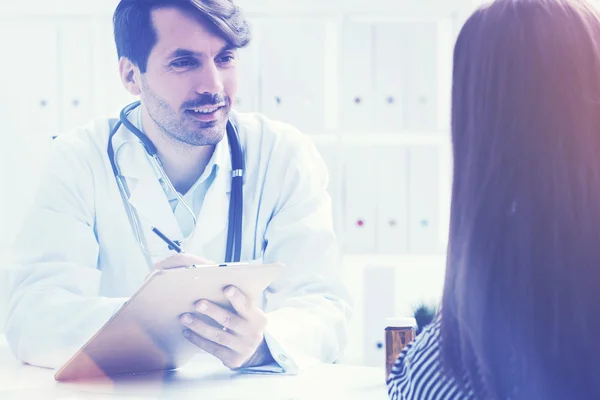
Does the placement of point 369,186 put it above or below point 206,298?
above

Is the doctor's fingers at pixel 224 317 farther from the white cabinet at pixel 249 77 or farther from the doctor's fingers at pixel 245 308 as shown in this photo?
the white cabinet at pixel 249 77

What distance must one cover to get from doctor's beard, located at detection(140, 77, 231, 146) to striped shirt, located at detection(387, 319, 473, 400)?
102cm

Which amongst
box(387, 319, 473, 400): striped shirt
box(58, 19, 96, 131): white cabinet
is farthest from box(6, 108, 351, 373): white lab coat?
box(58, 19, 96, 131): white cabinet

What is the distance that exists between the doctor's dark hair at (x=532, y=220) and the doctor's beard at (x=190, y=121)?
1.06 metres

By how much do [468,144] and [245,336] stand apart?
0.60 metres

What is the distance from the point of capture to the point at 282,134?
6.10 feet

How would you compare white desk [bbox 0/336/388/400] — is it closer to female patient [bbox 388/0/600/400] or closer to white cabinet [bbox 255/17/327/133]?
female patient [bbox 388/0/600/400]

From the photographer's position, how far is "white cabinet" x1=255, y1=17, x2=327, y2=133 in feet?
8.49

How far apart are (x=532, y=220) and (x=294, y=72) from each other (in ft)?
6.26

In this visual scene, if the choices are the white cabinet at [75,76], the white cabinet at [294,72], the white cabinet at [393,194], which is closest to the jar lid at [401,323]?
the white cabinet at [393,194]

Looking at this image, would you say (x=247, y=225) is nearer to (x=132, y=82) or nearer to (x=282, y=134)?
(x=282, y=134)

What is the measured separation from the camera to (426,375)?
0.81 m

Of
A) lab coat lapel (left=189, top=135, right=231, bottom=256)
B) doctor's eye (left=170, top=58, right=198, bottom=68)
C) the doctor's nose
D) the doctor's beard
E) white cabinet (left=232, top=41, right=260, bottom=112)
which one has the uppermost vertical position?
white cabinet (left=232, top=41, right=260, bottom=112)

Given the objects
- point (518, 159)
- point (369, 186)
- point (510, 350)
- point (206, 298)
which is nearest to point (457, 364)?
point (510, 350)
